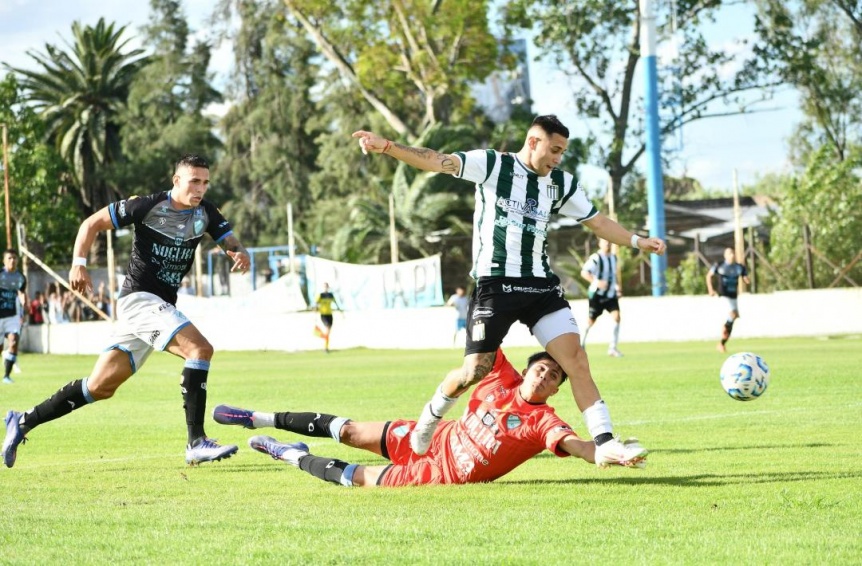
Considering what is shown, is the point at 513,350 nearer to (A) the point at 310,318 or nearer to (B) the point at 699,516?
(A) the point at 310,318

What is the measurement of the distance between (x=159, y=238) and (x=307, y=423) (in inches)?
75.9

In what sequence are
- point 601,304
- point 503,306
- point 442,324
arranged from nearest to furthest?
point 503,306 < point 601,304 < point 442,324

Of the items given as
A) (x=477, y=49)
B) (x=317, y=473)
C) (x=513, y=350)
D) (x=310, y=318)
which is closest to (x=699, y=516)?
(x=317, y=473)

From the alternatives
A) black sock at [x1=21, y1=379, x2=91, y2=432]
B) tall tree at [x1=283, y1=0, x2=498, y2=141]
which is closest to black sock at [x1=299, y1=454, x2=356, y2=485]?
black sock at [x1=21, y1=379, x2=91, y2=432]

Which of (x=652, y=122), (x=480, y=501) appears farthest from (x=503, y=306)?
(x=652, y=122)

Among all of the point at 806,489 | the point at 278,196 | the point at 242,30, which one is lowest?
the point at 806,489

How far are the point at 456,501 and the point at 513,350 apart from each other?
21296 millimetres

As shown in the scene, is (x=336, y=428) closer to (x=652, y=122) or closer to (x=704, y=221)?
(x=652, y=122)

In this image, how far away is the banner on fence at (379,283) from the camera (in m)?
32.2

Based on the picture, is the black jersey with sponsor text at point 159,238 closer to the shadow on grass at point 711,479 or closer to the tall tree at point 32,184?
the shadow on grass at point 711,479

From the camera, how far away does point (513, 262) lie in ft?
26.1

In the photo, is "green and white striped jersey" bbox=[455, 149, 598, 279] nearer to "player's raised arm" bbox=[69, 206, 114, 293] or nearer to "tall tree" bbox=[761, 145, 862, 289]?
"player's raised arm" bbox=[69, 206, 114, 293]

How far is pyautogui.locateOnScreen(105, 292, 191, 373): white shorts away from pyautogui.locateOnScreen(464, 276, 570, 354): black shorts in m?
2.34

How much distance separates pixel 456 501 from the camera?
6.68 metres
